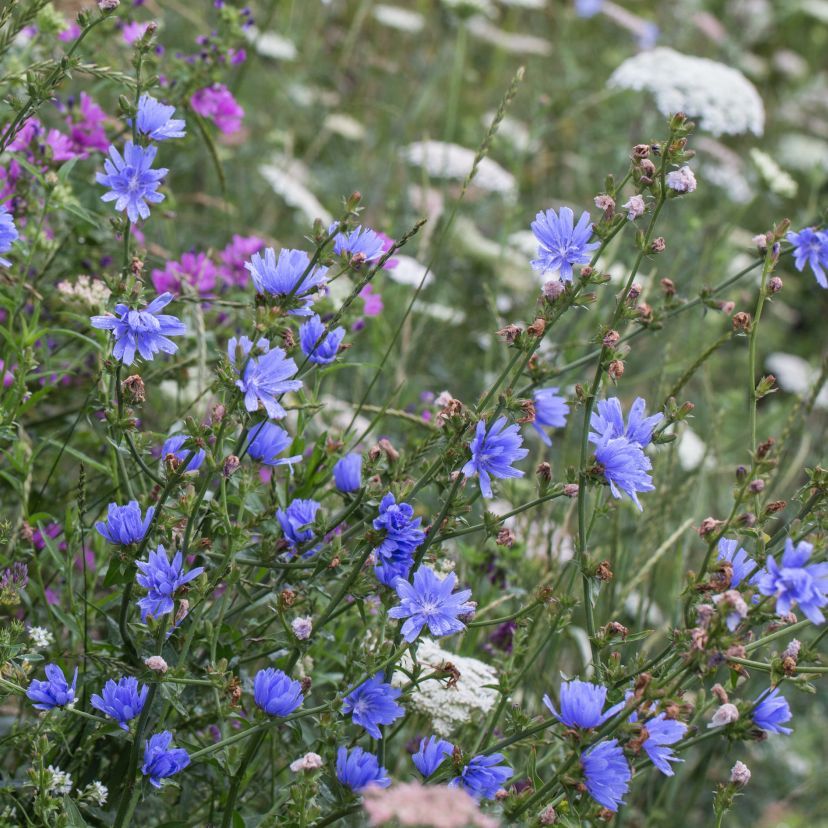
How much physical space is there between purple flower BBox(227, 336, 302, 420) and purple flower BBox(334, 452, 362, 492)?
18 cm

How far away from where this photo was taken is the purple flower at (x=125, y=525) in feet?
4.21

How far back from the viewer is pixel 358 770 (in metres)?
1.24

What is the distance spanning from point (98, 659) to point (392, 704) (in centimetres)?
36

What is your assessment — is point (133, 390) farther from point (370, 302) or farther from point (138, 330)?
point (370, 302)

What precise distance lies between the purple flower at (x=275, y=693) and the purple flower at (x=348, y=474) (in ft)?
0.79

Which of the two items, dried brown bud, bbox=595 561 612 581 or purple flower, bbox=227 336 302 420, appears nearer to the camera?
purple flower, bbox=227 336 302 420

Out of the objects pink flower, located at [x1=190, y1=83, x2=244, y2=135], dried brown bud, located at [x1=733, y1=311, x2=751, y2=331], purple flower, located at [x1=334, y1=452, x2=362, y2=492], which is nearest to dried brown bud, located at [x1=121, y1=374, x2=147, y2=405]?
purple flower, located at [x1=334, y1=452, x2=362, y2=492]

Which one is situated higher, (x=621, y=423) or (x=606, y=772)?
(x=621, y=423)

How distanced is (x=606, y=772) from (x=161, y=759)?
1.58 ft

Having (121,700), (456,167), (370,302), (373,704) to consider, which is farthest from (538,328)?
(456,167)

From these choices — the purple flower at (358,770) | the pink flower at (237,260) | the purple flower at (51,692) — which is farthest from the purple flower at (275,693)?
the pink flower at (237,260)

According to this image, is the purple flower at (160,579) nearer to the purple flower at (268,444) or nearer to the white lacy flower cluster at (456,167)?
the purple flower at (268,444)

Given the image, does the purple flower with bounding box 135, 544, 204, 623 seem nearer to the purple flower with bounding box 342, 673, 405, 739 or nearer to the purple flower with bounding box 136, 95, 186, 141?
the purple flower with bounding box 342, 673, 405, 739

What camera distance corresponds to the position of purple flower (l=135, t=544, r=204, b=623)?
48.4 inches
